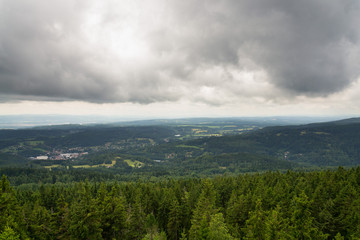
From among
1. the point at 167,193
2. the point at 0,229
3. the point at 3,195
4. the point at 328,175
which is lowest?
the point at 167,193

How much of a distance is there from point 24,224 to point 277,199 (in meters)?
63.8

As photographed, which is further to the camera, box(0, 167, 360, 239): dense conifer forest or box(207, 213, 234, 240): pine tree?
box(0, 167, 360, 239): dense conifer forest

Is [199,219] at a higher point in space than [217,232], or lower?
lower

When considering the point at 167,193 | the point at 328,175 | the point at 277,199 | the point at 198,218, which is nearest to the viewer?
the point at 198,218

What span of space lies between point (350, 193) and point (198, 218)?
131ft

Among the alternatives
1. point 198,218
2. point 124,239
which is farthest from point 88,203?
point 198,218

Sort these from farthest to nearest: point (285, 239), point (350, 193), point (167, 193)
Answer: point (167, 193) → point (350, 193) → point (285, 239)

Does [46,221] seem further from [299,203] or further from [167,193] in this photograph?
[299,203]

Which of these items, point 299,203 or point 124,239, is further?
point 124,239

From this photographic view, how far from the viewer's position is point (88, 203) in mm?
35469

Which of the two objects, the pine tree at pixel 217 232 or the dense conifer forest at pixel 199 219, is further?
the dense conifer forest at pixel 199 219

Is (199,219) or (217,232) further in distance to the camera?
(199,219)

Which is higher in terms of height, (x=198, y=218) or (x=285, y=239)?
(x=285, y=239)

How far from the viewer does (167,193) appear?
6581cm
